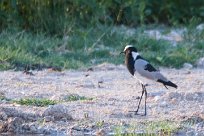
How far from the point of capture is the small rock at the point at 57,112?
8.14 meters

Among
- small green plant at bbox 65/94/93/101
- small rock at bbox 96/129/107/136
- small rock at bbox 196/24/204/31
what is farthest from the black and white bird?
small rock at bbox 196/24/204/31

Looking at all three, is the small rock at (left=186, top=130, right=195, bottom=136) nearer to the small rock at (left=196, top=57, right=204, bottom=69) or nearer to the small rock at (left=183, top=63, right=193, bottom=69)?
the small rock at (left=183, top=63, right=193, bottom=69)

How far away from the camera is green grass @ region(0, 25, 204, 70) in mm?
11406

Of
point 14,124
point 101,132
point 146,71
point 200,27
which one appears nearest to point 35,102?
point 14,124

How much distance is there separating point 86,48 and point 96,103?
3.54 metres

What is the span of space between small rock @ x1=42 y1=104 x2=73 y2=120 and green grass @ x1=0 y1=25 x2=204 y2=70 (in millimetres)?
2748

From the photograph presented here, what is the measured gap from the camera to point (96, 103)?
29.4 feet

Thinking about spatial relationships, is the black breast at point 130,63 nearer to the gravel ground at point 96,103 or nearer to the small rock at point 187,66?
the gravel ground at point 96,103

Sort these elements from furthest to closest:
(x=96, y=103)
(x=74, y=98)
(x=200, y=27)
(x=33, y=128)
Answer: (x=200, y=27) → (x=74, y=98) → (x=96, y=103) → (x=33, y=128)

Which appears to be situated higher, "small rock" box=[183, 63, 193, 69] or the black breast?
"small rock" box=[183, 63, 193, 69]

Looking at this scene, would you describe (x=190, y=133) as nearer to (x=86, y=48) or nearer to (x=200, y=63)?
(x=200, y=63)

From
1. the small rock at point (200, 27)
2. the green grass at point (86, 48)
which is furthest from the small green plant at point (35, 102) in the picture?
the small rock at point (200, 27)

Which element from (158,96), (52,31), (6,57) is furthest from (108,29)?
(158,96)

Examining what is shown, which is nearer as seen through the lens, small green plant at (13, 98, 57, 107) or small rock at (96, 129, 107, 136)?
small rock at (96, 129, 107, 136)
